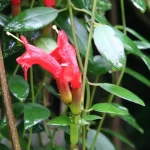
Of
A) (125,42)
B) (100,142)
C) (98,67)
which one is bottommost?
(100,142)

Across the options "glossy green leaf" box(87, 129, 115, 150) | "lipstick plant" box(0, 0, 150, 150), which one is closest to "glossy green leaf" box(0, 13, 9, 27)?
"lipstick plant" box(0, 0, 150, 150)

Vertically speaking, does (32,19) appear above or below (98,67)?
above

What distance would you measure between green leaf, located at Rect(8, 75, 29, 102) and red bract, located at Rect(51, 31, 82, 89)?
0.10m

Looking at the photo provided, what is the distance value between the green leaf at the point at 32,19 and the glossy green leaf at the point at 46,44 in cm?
4

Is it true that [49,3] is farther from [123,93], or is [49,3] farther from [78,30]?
[123,93]

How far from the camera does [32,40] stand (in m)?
0.78

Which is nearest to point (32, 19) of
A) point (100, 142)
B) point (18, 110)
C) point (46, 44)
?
point (46, 44)

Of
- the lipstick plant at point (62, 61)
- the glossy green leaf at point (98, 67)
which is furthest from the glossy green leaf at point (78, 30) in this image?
the glossy green leaf at point (98, 67)

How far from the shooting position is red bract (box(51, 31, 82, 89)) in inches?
23.9

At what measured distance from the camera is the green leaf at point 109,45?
64 centimetres

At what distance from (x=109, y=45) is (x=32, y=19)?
144 millimetres

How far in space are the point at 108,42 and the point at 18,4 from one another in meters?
0.19

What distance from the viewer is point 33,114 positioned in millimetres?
660

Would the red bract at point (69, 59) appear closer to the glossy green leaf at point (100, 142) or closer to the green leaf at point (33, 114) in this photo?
the green leaf at point (33, 114)
